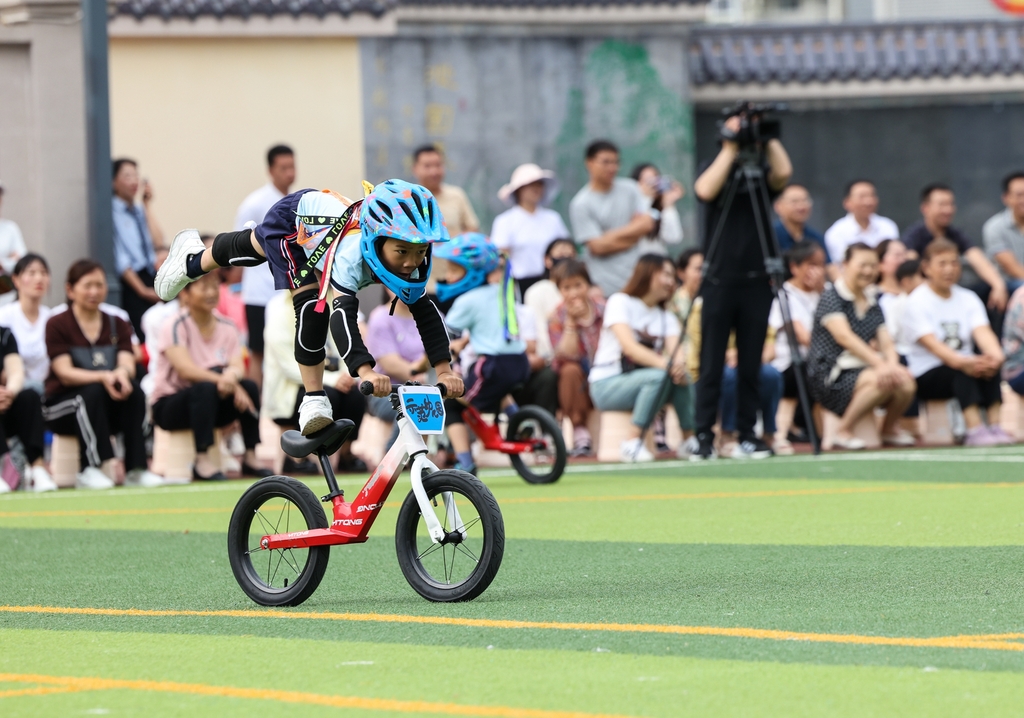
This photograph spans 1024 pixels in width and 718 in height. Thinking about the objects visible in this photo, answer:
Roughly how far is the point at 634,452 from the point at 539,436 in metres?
1.96

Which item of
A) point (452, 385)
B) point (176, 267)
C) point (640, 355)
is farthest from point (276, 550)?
point (640, 355)

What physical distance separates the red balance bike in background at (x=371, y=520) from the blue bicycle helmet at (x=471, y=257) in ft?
16.4

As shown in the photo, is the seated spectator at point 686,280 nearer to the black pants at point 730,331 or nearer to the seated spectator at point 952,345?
the black pants at point 730,331

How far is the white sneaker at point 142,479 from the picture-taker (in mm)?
12430

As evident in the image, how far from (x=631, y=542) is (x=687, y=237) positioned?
11.6m

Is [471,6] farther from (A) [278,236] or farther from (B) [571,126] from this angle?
(A) [278,236]

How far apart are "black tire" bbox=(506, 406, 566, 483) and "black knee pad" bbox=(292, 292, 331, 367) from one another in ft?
14.7

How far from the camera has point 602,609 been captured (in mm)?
5551

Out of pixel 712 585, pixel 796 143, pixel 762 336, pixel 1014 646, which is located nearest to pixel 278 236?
pixel 712 585

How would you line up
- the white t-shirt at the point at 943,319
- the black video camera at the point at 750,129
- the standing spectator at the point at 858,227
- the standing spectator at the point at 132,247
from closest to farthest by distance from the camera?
the black video camera at the point at 750,129 → the white t-shirt at the point at 943,319 → the standing spectator at the point at 132,247 → the standing spectator at the point at 858,227

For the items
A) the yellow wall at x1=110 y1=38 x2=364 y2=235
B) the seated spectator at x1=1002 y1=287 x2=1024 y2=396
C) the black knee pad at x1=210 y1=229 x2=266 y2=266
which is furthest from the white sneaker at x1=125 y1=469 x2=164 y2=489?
the seated spectator at x1=1002 y1=287 x2=1024 y2=396

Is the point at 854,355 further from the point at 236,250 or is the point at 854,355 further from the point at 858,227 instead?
the point at 236,250

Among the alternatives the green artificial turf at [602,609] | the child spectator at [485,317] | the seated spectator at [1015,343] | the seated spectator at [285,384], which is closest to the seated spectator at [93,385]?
the seated spectator at [285,384]

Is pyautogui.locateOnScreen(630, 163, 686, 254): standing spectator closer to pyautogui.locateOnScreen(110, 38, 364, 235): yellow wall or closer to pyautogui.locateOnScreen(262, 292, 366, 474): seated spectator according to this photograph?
pyautogui.locateOnScreen(110, 38, 364, 235): yellow wall
